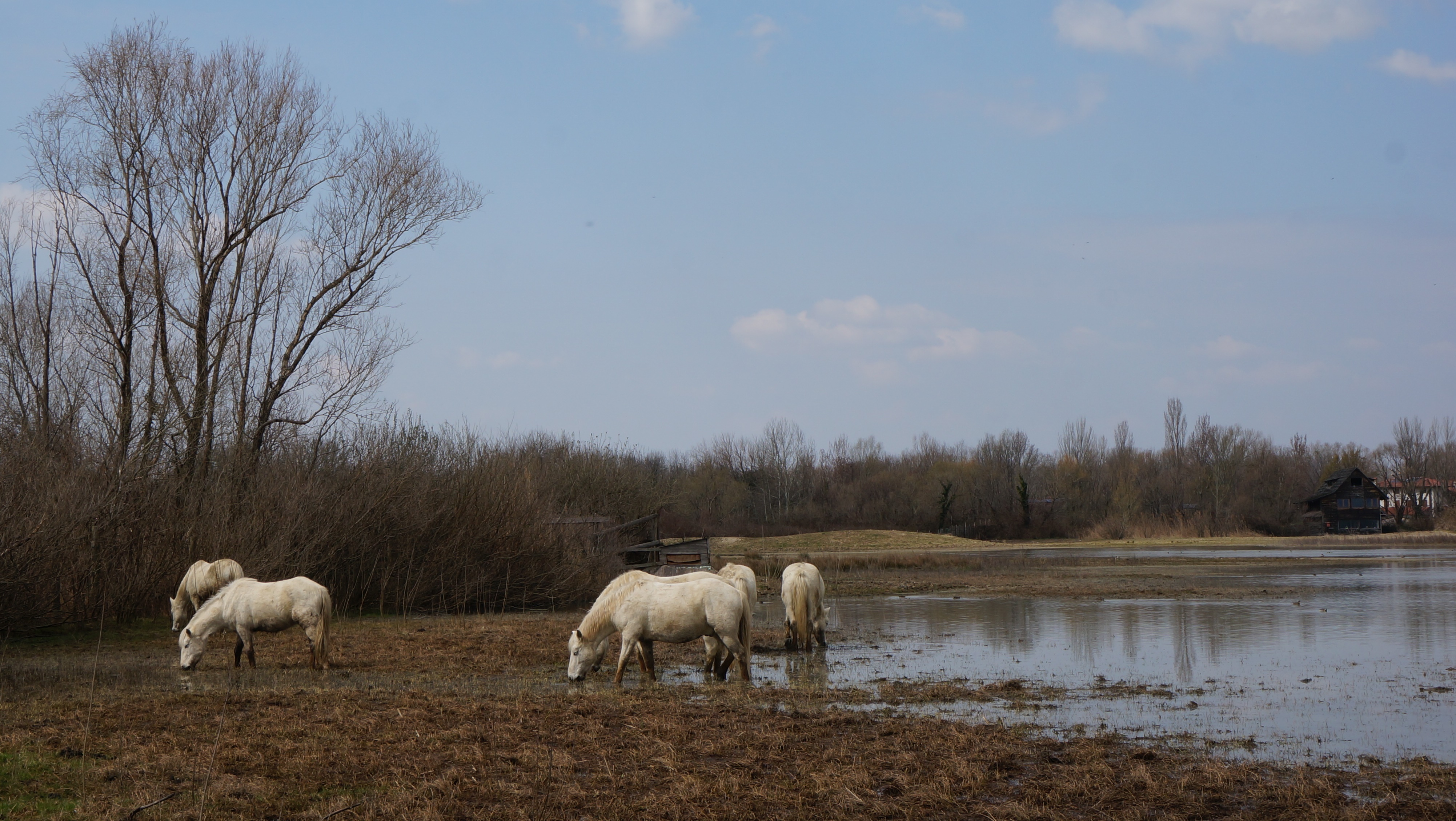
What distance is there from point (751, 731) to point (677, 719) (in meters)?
1.05

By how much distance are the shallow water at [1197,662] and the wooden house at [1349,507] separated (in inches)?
2657

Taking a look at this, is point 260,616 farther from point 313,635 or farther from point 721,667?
point 721,667

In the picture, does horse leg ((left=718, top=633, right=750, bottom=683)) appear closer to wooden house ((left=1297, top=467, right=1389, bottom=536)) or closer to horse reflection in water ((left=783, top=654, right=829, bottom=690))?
horse reflection in water ((left=783, top=654, right=829, bottom=690))

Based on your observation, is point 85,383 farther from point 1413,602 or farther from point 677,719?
point 1413,602

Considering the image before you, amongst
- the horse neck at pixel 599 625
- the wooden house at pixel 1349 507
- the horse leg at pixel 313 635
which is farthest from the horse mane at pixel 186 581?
the wooden house at pixel 1349 507

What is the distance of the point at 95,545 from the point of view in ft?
65.7

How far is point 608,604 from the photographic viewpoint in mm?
13750

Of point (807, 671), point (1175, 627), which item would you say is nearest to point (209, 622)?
point (807, 671)

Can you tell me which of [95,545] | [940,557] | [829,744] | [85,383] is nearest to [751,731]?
[829,744]

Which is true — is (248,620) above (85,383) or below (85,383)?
below

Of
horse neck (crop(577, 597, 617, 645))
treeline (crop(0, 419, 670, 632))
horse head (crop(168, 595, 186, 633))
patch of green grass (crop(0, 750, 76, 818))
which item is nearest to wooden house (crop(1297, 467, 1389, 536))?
treeline (crop(0, 419, 670, 632))

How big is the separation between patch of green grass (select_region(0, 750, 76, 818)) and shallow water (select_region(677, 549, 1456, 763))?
7.69 metres

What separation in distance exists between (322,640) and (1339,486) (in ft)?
301

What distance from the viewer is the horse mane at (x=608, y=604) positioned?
1366 cm
